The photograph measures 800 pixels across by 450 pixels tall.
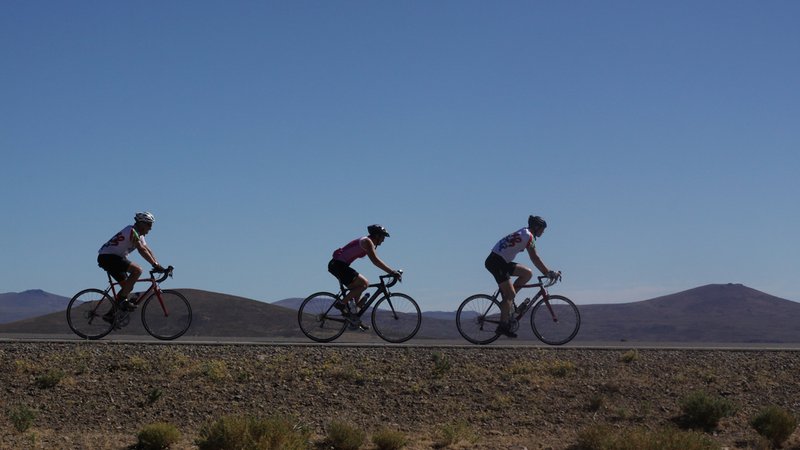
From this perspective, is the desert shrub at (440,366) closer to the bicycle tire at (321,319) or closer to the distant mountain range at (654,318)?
the bicycle tire at (321,319)

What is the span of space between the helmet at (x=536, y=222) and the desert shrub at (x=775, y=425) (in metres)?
5.19

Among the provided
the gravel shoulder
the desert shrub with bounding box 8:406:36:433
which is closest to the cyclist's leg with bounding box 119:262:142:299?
the gravel shoulder

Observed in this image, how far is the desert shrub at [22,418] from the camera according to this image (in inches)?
571

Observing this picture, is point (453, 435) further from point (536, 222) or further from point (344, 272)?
point (536, 222)

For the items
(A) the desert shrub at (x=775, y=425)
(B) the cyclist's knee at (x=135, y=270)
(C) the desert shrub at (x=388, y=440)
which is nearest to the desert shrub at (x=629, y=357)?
(A) the desert shrub at (x=775, y=425)

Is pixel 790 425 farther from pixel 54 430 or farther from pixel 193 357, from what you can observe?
pixel 54 430

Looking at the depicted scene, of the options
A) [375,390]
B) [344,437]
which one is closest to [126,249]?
[375,390]

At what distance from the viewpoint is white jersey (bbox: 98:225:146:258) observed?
18.2 metres

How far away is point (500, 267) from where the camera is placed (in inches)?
752

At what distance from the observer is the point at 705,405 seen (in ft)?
51.9

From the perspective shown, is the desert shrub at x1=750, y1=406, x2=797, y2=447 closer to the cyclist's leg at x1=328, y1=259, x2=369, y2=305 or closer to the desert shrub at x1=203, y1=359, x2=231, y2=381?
the cyclist's leg at x1=328, y1=259, x2=369, y2=305

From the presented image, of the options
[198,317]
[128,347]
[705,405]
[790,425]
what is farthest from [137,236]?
[198,317]

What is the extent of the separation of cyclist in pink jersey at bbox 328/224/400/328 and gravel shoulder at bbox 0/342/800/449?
1.38 m

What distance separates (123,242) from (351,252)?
3885 mm
